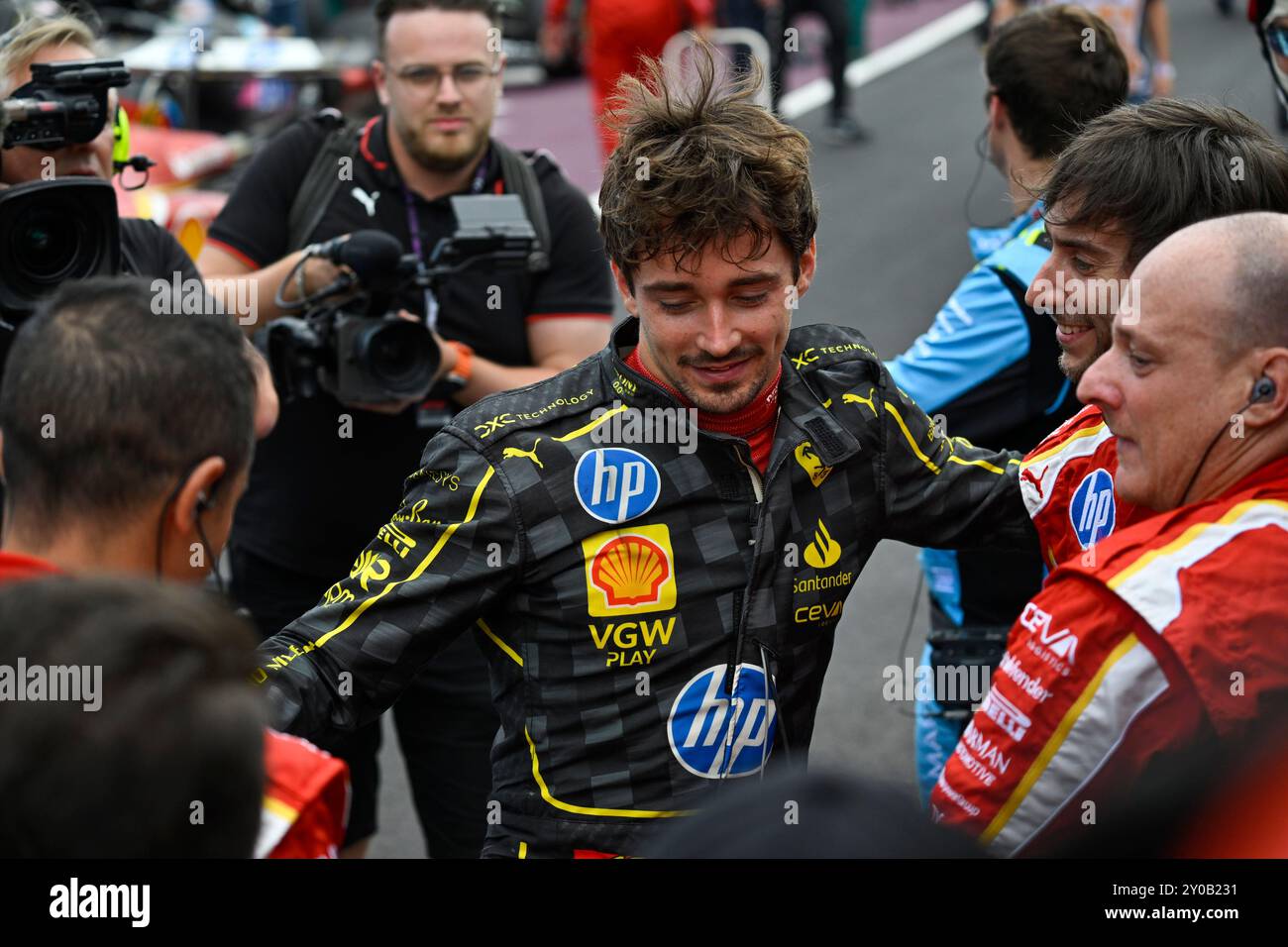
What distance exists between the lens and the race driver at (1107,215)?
2.65 metres

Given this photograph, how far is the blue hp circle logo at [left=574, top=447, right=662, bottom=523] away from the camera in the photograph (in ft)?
8.38

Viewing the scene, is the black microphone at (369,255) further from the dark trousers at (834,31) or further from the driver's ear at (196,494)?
the dark trousers at (834,31)

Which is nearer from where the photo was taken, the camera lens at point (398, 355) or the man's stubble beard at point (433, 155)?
the camera lens at point (398, 355)

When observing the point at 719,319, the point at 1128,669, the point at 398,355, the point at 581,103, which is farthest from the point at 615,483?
the point at 581,103

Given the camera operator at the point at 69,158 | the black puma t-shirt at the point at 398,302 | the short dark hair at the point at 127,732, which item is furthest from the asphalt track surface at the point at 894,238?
the short dark hair at the point at 127,732

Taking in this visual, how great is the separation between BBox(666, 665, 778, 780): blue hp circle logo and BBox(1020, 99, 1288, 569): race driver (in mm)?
578

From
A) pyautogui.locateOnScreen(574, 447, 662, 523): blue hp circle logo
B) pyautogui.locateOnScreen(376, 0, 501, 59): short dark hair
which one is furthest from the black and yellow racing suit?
pyautogui.locateOnScreen(376, 0, 501, 59): short dark hair

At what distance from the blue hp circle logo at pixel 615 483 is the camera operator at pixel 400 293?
143 cm

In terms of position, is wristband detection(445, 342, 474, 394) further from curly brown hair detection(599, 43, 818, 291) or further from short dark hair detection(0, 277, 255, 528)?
short dark hair detection(0, 277, 255, 528)

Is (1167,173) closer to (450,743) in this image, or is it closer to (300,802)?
(300,802)

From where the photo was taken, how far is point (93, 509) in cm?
200

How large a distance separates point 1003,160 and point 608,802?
6.90ft
